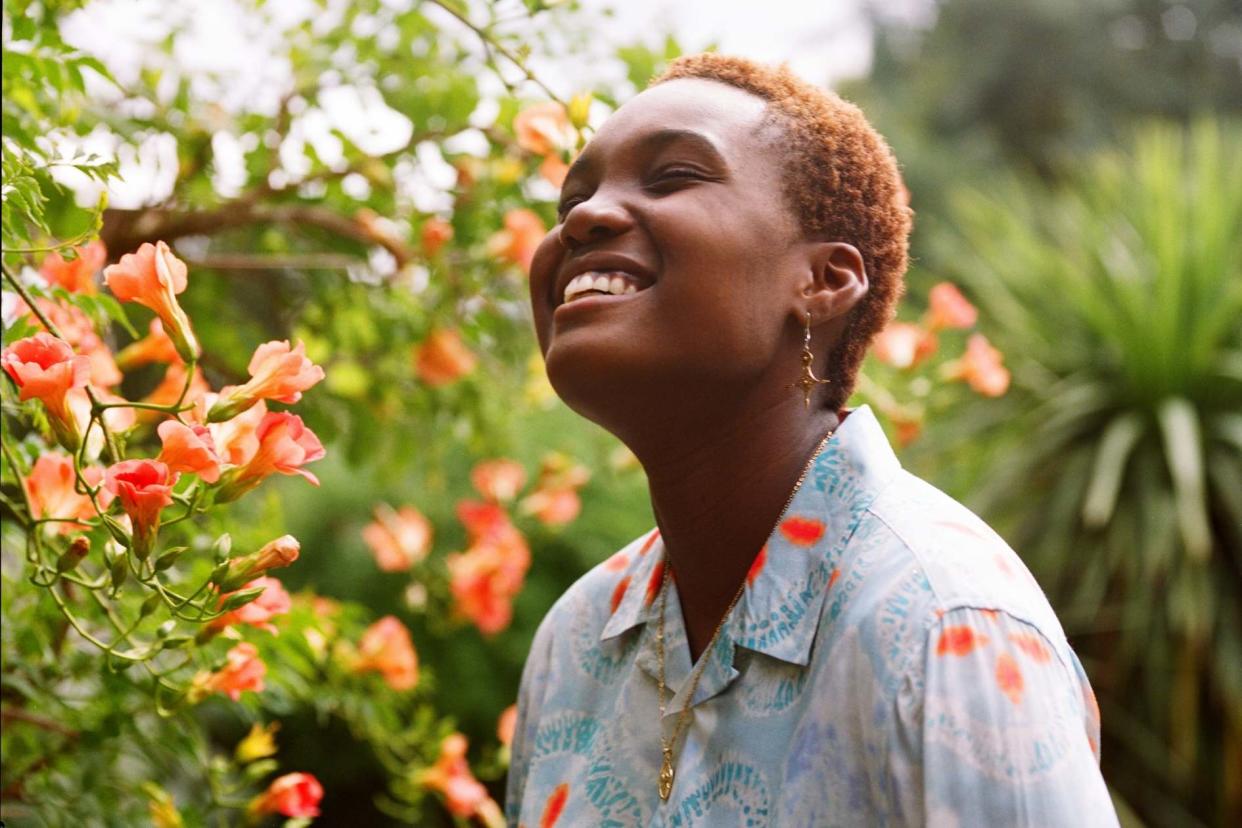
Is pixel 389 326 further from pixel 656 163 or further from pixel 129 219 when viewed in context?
pixel 656 163

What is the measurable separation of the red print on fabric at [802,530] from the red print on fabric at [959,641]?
0.24 metres

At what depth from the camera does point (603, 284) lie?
143 centimetres

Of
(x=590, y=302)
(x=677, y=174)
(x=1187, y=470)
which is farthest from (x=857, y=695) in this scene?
(x=1187, y=470)

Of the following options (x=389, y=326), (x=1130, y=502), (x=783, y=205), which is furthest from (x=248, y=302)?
(x=1130, y=502)

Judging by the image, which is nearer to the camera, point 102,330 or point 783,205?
point 783,205

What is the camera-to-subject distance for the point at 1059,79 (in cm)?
1819

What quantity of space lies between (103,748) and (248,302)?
171 cm

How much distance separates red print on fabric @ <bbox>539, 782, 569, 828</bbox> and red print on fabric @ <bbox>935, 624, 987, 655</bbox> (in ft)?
1.80

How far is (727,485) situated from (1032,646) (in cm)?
41

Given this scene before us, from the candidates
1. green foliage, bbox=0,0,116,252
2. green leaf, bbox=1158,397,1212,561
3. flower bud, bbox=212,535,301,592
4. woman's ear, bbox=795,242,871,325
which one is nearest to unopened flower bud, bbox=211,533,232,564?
flower bud, bbox=212,535,301,592

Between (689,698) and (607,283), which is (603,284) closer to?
(607,283)

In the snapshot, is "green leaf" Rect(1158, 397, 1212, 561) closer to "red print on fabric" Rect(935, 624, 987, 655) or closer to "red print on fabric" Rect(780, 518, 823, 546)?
"red print on fabric" Rect(780, 518, 823, 546)

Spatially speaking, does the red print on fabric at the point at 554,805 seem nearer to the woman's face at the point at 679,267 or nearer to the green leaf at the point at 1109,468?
the woman's face at the point at 679,267

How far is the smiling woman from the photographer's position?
116cm
